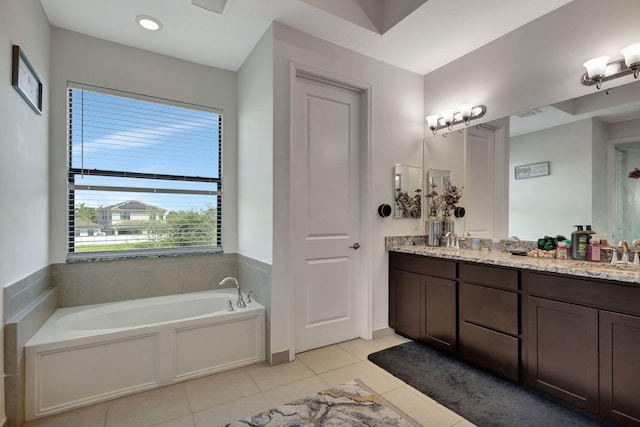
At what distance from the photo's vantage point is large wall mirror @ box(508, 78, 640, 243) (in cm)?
196

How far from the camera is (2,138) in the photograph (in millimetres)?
1586

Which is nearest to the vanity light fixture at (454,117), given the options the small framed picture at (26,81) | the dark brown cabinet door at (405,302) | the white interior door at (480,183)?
the white interior door at (480,183)

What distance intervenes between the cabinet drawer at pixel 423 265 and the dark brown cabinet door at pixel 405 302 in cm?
6

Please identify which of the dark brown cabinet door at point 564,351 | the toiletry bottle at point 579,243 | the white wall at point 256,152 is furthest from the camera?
the white wall at point 256,152

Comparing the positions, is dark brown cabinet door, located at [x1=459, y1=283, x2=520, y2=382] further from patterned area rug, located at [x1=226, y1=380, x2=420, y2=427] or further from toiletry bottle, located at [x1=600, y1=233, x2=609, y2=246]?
patterned area rug, located at [x1=226, y1=380, x2=420, y2=427]

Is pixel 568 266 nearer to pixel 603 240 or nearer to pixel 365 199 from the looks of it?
pixel 603 240

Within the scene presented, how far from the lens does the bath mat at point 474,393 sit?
1724 mm

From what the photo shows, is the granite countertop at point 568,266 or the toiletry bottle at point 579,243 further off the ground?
the toiletry bottle at point 579,243

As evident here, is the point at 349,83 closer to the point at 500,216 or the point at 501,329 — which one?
the point at 500,216

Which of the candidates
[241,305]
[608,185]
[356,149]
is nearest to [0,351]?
[241,305]

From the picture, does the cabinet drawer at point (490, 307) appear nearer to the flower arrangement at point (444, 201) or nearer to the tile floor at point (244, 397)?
the tile floor at point (244, 397)

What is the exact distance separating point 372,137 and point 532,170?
135 centimetres

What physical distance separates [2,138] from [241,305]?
70.9 inches

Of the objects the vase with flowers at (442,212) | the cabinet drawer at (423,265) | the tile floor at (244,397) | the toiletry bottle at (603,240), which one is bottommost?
the tile floor at (244,397)
